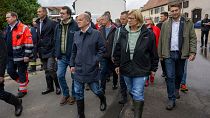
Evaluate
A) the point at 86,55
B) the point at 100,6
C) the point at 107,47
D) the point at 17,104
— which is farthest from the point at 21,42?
the point at 100,6

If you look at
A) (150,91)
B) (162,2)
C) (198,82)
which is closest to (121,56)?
(150,91)

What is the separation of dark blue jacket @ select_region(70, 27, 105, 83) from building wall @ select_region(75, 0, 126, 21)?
31926mm

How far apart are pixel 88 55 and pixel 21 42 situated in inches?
87.5

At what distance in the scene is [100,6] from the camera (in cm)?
3806

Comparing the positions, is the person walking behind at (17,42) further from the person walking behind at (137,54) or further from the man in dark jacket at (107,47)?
the person walking behind at (137,54)

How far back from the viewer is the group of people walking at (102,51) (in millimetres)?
4488

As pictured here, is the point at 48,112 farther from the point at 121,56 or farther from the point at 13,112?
the point at 121,56

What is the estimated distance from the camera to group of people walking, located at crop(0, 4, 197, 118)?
4.49 meters

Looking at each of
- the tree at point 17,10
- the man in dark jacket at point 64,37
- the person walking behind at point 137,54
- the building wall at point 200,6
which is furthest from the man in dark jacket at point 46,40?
the building wall at point 200,6

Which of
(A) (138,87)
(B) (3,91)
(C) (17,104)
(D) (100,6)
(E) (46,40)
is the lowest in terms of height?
(C) (17,104)

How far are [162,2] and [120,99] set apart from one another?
53.4 meters

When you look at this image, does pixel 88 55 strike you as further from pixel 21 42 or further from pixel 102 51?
pixel 21 42

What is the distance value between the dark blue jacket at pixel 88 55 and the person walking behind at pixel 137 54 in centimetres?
46

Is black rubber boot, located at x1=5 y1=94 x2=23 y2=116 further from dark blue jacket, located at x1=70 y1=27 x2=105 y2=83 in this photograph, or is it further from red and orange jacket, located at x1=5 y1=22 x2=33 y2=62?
dark blue jacket, located at x1=70 y1=27 x2=105 y2=83
